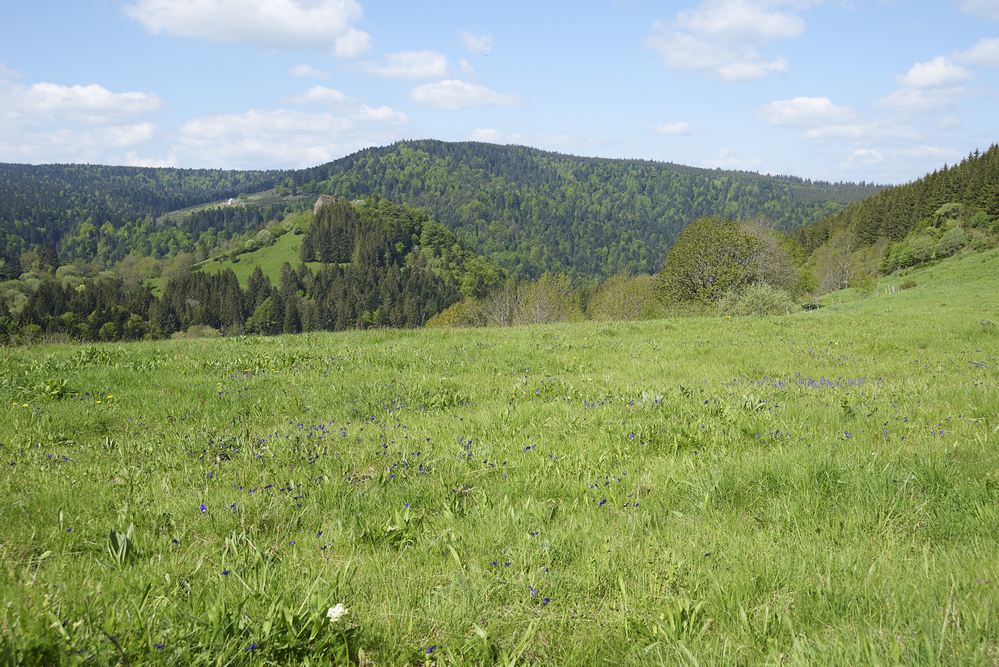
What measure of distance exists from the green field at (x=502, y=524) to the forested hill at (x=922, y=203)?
10744 centimetres

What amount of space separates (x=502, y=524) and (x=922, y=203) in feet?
441

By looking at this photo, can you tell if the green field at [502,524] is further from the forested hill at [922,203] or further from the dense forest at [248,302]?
the dense forest at [248,302]

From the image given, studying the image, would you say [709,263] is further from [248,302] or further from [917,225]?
[248,302]

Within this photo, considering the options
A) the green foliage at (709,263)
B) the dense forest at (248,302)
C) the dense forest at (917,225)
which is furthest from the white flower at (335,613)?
the dense forest at (248,302)

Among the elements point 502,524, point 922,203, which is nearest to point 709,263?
point 502,524

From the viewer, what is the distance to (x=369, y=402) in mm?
7910

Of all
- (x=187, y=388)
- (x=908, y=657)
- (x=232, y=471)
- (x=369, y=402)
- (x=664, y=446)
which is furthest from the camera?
(x=187, y=388)

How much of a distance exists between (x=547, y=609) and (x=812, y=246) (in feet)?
515

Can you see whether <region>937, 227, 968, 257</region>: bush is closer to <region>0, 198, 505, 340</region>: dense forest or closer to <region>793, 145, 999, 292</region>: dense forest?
<region>793, 145, 999, 292</region>: dense forest

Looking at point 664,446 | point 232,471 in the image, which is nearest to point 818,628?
point 664,446

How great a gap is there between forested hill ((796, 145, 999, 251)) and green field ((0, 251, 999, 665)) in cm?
10744

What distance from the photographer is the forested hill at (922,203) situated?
87562 mm

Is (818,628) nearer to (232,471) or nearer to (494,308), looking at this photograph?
(232,471)

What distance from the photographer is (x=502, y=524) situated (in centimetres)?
378
